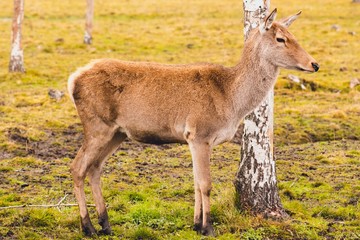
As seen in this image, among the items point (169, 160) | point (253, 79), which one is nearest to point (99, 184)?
point (253, 79)

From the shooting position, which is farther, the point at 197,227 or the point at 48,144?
the point at 48,144

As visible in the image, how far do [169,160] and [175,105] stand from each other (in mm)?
4815

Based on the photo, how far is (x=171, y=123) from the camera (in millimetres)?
9172

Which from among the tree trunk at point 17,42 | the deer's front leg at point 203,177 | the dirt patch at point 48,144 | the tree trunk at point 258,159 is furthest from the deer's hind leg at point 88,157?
the tree trunk at point 17,42

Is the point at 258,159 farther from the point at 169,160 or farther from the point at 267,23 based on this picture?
the point at 169,160

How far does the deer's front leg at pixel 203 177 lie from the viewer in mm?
8977

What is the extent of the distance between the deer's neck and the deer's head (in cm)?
14

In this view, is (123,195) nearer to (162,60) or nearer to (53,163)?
(53,163)

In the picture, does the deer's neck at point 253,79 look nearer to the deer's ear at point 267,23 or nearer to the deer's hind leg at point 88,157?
the deer's ear at point 267,23

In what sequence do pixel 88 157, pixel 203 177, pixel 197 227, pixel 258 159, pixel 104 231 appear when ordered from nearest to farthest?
1. pixel 203 177
2. pixel 88 157
3. pixel 104 231
4. pixel 197 227
5. pixel 258 159

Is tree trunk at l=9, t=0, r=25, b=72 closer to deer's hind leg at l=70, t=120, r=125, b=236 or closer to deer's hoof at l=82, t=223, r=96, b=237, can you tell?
deer's hind leg at l=70, t=120, r=125, b=236

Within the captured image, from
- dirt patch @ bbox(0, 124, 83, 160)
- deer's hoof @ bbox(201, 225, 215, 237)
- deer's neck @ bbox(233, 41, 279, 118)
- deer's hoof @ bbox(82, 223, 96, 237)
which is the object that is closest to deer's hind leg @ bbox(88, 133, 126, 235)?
deer's hoof @ bbox(82, 223, 96, 237)

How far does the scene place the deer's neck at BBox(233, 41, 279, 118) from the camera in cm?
912

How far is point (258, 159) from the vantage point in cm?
984
